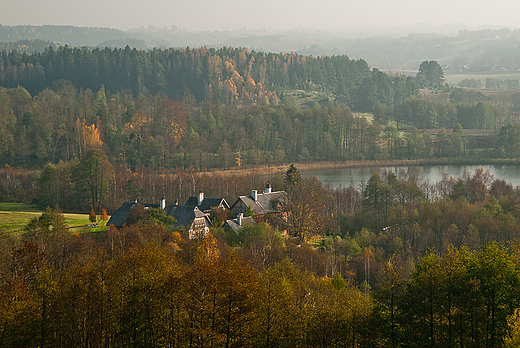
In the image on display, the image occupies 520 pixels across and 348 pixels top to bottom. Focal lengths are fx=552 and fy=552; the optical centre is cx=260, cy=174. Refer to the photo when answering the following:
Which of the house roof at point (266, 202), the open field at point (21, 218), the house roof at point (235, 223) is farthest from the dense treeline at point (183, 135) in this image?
the house roof at point (235, 223)

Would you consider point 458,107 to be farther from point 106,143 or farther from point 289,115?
point 106,143

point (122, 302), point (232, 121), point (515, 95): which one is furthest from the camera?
point (515, 95)

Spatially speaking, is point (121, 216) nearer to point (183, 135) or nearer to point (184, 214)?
point (184, 214)

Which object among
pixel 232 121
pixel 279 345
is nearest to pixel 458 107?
pixel 232 121

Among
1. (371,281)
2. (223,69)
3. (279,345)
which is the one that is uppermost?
(223,69)

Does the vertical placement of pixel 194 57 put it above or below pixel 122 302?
above

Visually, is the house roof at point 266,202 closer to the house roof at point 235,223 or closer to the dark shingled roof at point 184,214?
the house roof at point 235,223

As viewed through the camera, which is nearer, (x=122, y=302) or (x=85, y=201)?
(x=122, y=302)
